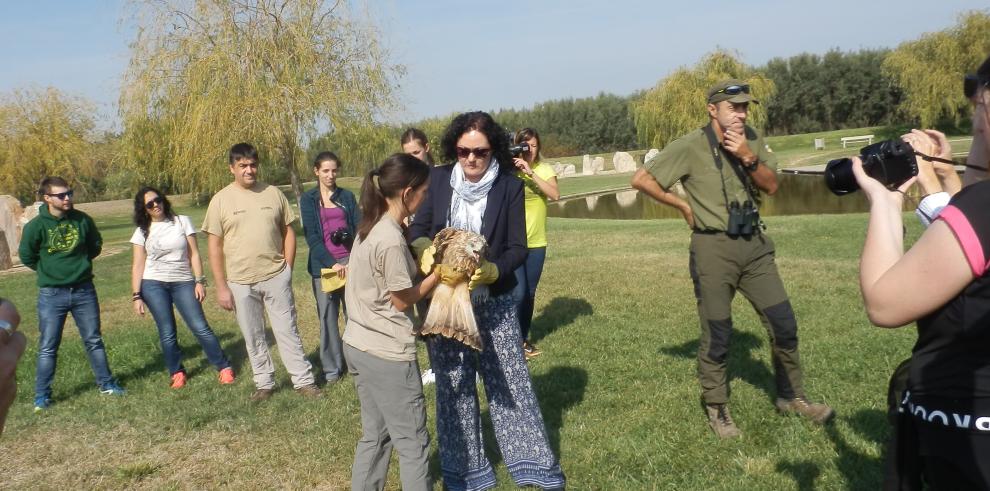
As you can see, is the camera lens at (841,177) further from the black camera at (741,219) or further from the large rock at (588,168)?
the large rock at (588,168)

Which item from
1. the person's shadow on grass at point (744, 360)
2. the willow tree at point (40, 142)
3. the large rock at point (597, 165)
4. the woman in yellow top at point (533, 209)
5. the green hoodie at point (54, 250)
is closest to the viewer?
the person's shadow on grass at point (744, 360)

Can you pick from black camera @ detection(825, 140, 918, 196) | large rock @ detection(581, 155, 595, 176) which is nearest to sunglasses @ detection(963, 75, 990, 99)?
black camera @ detection(825, 140, 918, 196)

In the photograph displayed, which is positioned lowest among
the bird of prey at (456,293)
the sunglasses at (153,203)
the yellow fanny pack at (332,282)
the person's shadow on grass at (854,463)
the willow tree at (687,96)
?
the person's shadow on grass at (854,463)

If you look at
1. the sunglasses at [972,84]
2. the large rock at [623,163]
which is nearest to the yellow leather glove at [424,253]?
the sunglasses at [972,84]

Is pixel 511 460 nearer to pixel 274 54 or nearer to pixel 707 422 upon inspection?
pixel 707 422

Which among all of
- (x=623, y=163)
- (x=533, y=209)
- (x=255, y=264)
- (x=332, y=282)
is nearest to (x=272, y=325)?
(x=255, y=264)

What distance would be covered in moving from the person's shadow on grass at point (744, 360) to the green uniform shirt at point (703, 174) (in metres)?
1.41

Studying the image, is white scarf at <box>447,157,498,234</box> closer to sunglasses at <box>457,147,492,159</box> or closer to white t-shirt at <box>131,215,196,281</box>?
sunglasses at <box>457,147,492,159</box>

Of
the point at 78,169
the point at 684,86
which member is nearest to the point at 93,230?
the point at 78,169

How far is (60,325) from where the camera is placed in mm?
6805

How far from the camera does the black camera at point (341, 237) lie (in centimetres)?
642

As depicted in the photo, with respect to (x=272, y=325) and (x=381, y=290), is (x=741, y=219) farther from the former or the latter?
(x=272, y=325)

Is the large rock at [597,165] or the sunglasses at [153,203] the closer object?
the sunglasses at [153,203]

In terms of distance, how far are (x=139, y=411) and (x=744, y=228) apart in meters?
5.01
